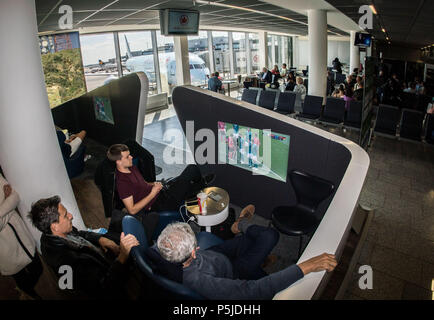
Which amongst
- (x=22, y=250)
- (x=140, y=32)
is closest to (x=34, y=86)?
(x=22, y=250)

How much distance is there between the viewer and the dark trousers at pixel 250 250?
2.27 meters

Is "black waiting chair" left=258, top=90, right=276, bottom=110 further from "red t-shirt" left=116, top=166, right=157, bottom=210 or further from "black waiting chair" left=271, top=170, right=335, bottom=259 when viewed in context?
"red t-shirt" left=116, top=166, right=157, bottom=210

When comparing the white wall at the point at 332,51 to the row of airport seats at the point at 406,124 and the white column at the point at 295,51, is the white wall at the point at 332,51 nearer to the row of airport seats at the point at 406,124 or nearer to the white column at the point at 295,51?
the white column at the point at 295,51

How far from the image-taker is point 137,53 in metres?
13.0

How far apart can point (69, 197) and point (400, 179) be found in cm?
527

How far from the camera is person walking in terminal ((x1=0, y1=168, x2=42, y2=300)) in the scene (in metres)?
2.43

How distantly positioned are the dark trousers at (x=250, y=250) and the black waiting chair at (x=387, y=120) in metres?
5.61

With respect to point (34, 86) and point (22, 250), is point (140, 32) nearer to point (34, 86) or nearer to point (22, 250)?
point (34, 86)

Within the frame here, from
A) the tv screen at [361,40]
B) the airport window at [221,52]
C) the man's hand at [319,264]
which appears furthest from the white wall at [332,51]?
the man's hand at [319,264]

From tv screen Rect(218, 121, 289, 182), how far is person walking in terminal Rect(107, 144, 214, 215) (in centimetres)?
67

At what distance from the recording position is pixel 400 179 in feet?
16.6
